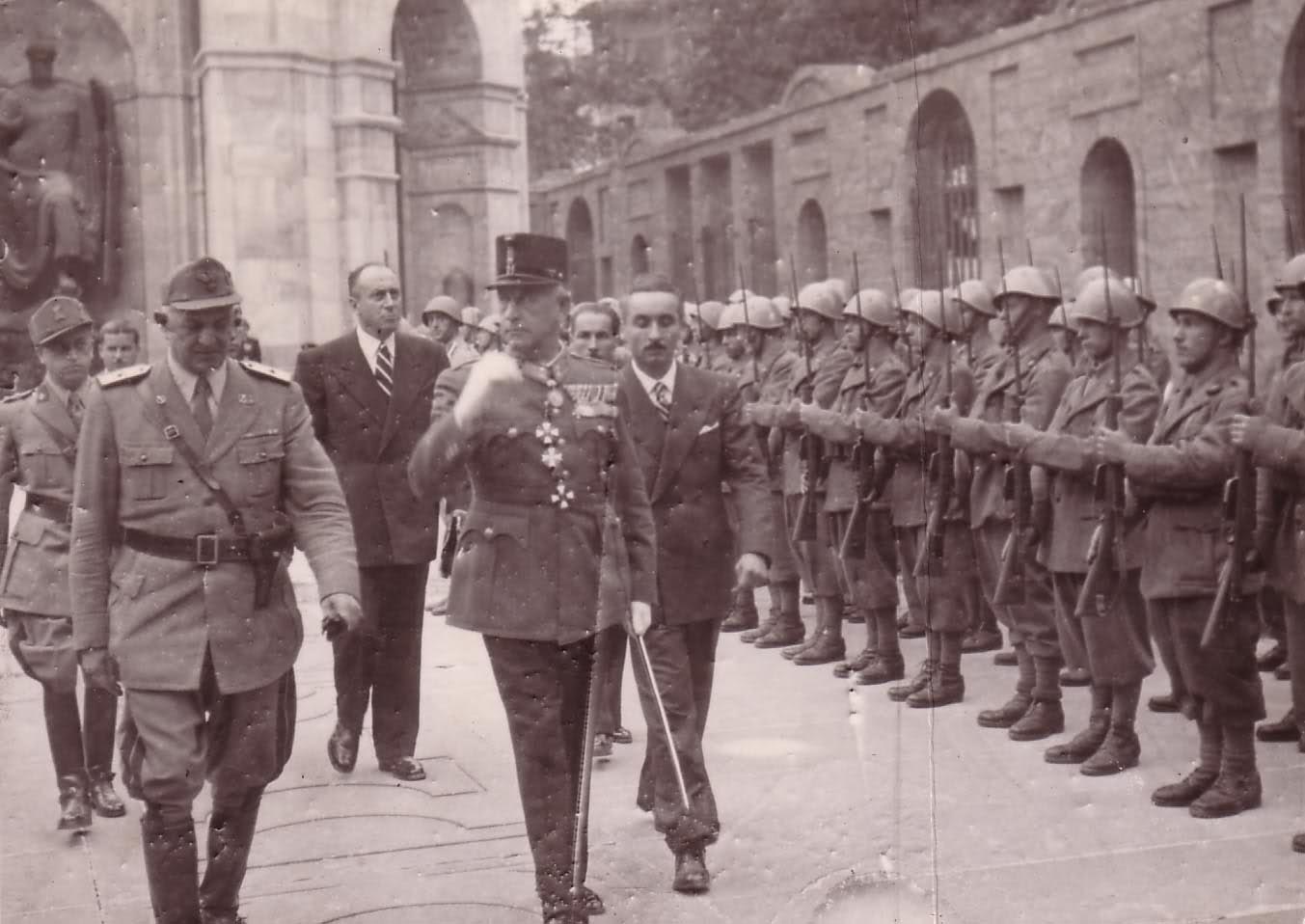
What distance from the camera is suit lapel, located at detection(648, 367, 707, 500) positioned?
6.70 metres

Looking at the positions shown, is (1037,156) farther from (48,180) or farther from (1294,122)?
(48,180)

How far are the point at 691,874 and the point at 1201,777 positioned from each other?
2.21 metres

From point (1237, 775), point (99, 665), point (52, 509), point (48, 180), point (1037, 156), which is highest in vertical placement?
point (48, 180)

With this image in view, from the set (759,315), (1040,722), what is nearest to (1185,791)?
(1040,722)

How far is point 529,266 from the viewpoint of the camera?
5828 mm

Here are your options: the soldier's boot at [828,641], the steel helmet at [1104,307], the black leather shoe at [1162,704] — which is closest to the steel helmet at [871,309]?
the soldier's boot at [828,641]

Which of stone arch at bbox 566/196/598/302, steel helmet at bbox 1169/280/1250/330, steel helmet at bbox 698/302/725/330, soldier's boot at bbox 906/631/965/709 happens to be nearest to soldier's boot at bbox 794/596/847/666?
soldier's boot at bbox 906/631/965/709

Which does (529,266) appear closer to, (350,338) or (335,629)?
(335,629)

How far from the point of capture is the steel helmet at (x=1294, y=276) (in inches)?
304

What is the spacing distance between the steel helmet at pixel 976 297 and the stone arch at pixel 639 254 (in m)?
23.6

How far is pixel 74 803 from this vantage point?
7.13m

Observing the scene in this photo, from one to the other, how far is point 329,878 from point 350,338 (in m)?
2.60

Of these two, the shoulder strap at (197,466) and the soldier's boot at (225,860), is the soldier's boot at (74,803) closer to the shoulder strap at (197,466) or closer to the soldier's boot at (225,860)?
the soldier's boot at (225,860)

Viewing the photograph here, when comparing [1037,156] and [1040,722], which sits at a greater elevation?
[1037,156]
